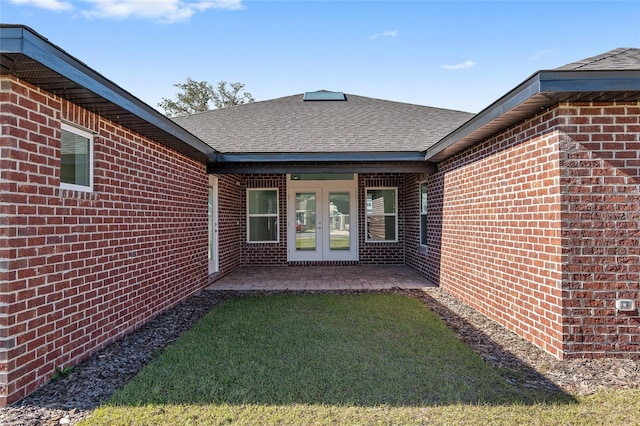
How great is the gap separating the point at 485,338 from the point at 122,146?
5272 mm

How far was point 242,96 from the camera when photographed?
1261 inches

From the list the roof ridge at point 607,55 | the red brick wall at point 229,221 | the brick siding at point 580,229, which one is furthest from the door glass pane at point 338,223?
the roof ridge at point 607,55

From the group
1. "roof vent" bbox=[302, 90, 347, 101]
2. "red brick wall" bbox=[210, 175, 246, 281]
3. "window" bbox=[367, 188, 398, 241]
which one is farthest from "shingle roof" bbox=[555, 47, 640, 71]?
"roof vent" bbox=[302, 90, 347, 101]

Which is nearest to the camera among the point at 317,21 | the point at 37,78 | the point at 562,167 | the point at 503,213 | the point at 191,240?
the point at 37,78

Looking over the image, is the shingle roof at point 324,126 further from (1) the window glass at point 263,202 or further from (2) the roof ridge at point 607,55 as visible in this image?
(2) the roof ridge at point 607,55

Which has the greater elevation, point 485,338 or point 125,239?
point 125,239

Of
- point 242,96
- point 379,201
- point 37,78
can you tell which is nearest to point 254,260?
point 379,201

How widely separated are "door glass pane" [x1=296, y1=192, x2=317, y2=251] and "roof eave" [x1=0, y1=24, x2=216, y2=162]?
6.30 m

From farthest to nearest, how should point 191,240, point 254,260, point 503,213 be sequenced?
point 254,260 < point 191,240 < point 503,213

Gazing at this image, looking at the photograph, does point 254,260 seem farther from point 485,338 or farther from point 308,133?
point 485,338

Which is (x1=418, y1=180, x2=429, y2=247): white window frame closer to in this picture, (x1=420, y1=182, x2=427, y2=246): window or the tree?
(x1=420, y1=182, x2=427, y2=246): window

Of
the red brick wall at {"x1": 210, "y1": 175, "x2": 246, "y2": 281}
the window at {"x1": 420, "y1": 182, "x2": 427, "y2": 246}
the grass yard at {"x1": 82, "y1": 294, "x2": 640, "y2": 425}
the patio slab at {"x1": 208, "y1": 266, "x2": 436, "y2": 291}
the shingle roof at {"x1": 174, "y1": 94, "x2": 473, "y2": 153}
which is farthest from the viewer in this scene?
the red brick wall at {"x1": 210, "y1": 175, "x2": 246, "y2": 281}

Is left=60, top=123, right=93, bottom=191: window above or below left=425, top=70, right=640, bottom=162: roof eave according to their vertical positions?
below

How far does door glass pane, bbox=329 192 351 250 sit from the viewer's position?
1140 cm
